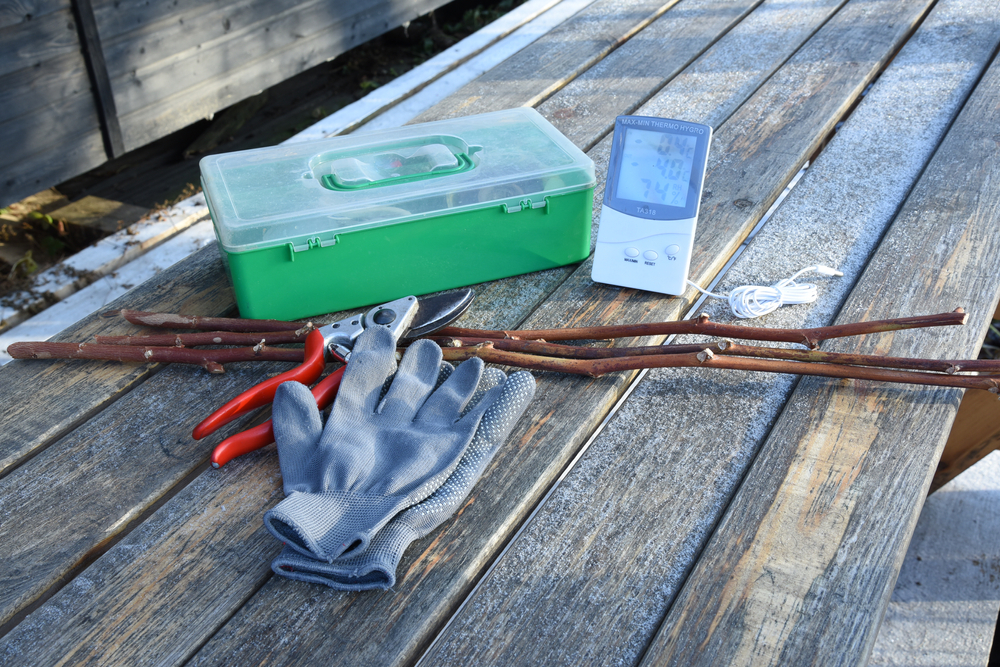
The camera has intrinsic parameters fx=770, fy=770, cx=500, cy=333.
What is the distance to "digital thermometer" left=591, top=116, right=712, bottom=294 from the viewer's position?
51.5 inches

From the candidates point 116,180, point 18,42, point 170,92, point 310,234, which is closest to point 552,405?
point 310,234

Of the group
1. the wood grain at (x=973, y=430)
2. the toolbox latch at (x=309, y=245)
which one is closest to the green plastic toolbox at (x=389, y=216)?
the toolbox latch at (x=309, y=245)

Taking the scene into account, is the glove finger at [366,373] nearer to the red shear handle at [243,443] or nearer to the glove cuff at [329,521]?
the red shear handle at [243,443]

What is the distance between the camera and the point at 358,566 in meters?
0.88

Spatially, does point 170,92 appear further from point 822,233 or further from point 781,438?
point 781,438

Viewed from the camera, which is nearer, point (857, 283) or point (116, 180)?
point (857, 283)

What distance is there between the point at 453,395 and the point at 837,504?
1.75 ft

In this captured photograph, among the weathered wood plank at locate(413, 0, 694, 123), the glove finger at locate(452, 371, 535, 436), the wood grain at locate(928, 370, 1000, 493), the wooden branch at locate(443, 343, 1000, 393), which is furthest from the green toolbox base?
the wood grain at locate(928, 370, 1000, 493)

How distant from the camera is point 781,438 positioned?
108cm

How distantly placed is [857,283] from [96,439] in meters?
1.28

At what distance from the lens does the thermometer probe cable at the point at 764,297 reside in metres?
1.30

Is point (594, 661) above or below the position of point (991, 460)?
above

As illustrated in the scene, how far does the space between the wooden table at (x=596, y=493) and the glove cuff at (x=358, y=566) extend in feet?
0.05

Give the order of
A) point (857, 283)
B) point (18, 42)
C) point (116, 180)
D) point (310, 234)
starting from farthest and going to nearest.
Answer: point (116, 180) < point (18, 42) < point (857, 283) < point (310, 234)
